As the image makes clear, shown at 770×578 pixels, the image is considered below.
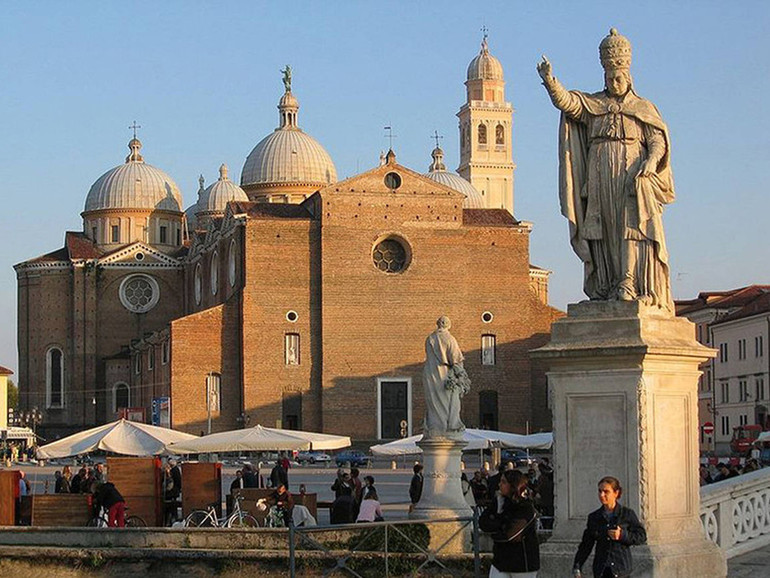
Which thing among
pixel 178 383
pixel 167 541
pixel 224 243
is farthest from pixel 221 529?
pixel 224 243

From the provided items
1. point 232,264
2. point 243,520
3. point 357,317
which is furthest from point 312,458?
point 243,520

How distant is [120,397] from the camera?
318ft

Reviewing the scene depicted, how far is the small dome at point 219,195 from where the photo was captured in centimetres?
10856

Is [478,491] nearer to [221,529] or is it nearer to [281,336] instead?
[221,529]

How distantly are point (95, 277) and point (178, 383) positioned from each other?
73.7ft

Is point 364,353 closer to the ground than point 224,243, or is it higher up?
closer to the ground

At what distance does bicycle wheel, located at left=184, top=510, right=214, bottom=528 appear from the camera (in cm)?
2286

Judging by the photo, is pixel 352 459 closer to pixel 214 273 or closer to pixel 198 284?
pixel 214 273

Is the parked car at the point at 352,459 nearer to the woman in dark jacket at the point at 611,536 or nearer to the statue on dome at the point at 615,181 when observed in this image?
the statue on dome at the point at 615,181

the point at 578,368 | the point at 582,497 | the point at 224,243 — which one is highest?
the point at 224,243

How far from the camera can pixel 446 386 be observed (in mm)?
20281

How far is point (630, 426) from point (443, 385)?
995 cm

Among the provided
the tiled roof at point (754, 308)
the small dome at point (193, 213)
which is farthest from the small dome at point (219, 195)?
the tiled roof at point (754, 308)

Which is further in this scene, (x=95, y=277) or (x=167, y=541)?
(x=95, y=277)
